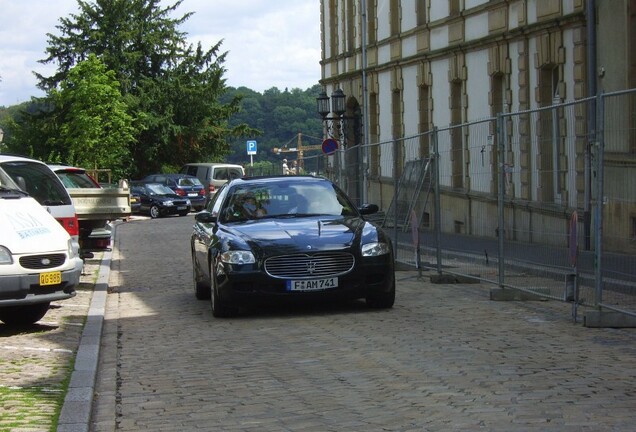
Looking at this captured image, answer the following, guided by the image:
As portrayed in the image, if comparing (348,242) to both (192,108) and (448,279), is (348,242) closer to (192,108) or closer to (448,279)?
(448,279)

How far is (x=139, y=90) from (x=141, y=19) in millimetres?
4818

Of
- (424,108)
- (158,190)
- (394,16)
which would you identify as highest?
(394,16)

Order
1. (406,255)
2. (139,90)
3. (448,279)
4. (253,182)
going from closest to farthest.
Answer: (253,182), (448,279), (406,255), (139,90)

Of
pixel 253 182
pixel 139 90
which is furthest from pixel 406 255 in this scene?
pixel 139 90

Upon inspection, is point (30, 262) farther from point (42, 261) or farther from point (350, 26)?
point (350, 26)

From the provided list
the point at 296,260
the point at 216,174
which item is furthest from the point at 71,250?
the point at 216,174

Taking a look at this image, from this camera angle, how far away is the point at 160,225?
45.0 m

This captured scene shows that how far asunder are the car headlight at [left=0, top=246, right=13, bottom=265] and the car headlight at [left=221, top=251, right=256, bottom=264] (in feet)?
7.36

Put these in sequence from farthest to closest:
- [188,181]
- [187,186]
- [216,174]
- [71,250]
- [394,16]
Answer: [216,174], [188,181], [187,186], [394,16], [71,250]

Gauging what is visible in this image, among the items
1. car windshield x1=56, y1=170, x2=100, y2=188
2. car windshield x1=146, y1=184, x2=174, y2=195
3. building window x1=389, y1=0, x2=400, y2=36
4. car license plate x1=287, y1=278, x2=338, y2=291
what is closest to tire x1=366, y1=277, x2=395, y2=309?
car license plate x1=287, y1=278, x2=338, y2=291

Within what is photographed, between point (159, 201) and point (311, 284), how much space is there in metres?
41.3

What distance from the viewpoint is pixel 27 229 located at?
1295cm

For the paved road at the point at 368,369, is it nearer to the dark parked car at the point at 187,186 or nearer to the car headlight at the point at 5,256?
the car headlight at the point at 5,256

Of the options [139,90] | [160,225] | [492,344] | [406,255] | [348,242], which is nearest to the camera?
[492,344]
